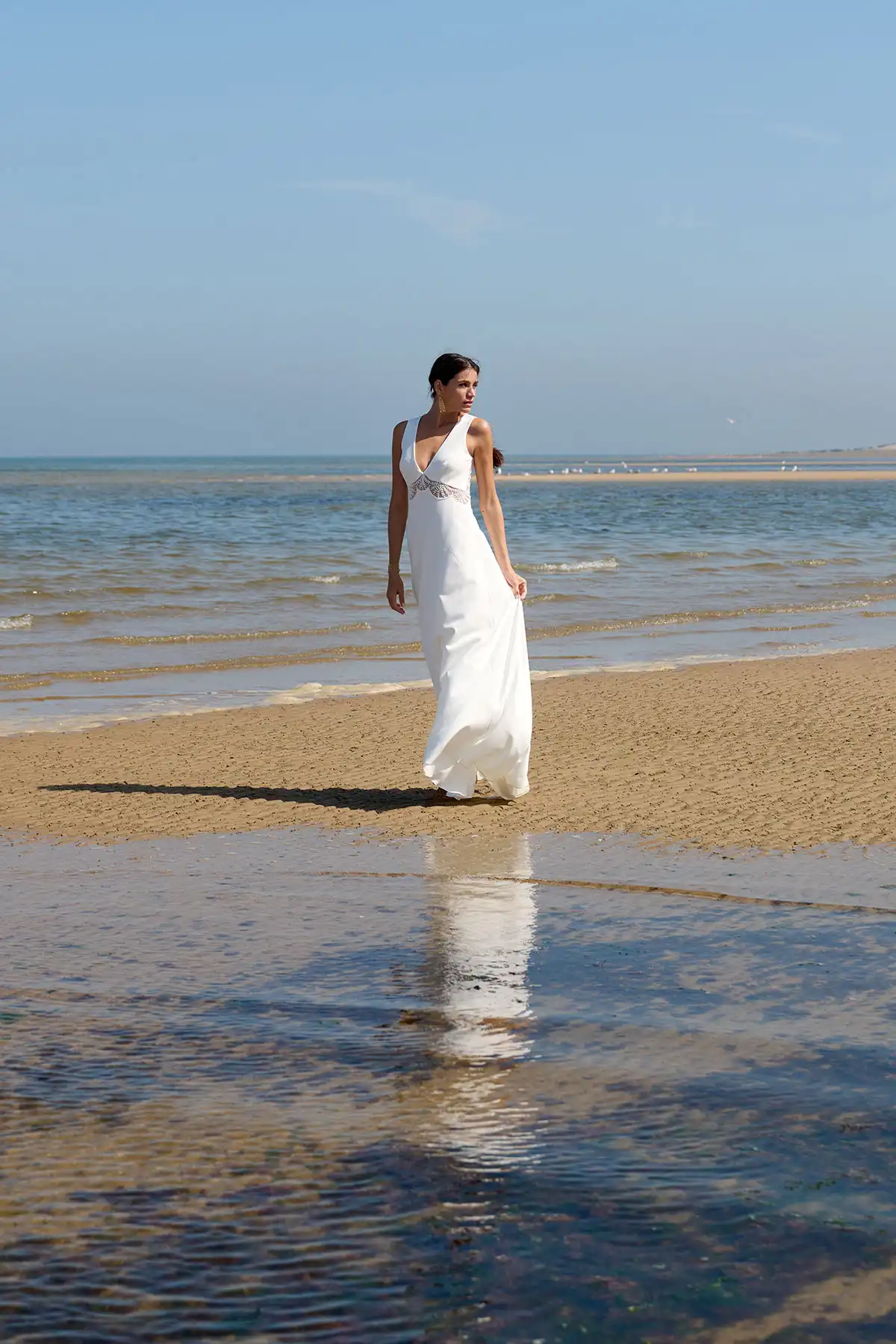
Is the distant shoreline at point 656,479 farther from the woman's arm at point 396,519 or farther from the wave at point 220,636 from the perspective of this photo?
the woman's arm at point 396,519

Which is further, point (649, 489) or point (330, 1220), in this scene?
point (649, 489)

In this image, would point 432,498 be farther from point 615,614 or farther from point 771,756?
point 615,614

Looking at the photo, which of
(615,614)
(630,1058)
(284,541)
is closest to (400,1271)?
(630,1058)

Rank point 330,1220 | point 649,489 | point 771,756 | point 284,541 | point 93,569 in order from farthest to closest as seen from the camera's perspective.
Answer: point 649,489
point 284,541
point 93,569
point 771,756
point 330,1220

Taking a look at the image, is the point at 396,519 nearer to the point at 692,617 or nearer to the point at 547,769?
the point at 547,769

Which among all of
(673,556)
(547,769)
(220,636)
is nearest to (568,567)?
(673,556)

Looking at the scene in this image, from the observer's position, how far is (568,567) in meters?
22.8

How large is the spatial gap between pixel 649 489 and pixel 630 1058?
76.0 m

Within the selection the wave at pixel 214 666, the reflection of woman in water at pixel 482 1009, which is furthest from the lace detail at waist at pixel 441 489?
the wave at pixel 214 666

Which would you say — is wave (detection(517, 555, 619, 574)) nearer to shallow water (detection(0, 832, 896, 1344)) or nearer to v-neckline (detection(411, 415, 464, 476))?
v-neckline (detection(411, 415, 464, 476))

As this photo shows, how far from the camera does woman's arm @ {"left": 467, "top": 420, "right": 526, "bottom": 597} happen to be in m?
6.22

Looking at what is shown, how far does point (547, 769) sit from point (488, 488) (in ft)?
5.41

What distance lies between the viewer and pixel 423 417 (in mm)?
6328

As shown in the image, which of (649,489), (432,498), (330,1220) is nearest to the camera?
(330,1220)
